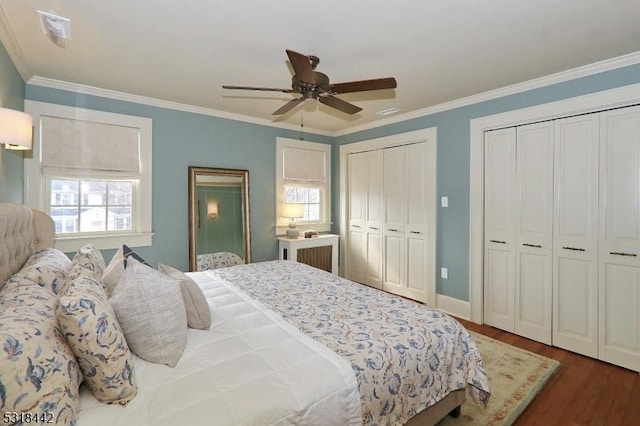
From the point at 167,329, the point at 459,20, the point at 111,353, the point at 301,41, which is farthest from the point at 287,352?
the point at 459,20

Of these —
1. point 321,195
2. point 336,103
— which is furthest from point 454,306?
point 336,103

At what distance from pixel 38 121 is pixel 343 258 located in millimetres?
4084

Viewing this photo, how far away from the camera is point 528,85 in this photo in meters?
2.98

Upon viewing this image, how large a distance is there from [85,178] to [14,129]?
1.64 m

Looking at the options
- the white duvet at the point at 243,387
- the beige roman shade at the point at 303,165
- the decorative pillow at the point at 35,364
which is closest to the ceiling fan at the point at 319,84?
the white duvet at the point at 243,387

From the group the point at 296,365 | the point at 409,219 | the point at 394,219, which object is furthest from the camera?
the point at 394,219

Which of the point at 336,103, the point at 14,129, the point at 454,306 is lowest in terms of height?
the point at 454,306

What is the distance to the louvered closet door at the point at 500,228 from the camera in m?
3.19

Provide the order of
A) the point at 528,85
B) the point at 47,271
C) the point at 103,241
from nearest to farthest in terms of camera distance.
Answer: the point at 47,271
the point at 528,85
the point at 103,241

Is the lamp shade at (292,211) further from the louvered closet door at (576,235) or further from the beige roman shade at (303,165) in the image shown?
the louvered closet door at (576,235)

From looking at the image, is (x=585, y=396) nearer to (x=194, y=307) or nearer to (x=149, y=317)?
(x=194, y=307)

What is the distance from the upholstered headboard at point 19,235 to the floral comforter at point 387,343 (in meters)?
1.32

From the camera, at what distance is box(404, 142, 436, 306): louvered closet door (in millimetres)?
3879

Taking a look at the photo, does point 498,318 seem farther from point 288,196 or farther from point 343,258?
point 288,196
